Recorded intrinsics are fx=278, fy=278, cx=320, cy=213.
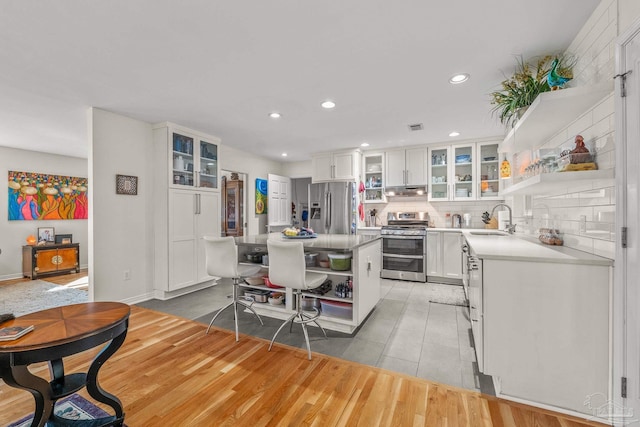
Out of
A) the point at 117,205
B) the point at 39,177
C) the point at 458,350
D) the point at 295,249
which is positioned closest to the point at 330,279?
the point at 295,249

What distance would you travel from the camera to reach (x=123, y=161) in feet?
11.5

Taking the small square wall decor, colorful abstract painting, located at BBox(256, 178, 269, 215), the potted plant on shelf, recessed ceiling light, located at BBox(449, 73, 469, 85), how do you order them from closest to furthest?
1. the potted plant on shelf
2. recessed ceiling light, located at BBox(449, 73, 469, 85)
3. the small square wall decor
4. colorful abstract painting, located at BBox(256, 178, 269, 215)

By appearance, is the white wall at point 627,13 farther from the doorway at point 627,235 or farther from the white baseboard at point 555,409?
the white baseboard at point 555,409

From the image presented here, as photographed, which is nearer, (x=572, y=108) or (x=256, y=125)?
(x=572, y=108)

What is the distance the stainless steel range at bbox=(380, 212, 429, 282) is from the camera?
457cm

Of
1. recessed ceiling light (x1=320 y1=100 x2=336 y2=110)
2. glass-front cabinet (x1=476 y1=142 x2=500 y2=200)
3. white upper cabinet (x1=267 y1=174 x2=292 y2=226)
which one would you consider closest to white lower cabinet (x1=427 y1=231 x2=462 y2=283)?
glass-front cabinet (x1=476 y1=142 x2=500 y2=200)

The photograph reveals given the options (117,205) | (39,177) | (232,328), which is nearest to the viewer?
(232,328)

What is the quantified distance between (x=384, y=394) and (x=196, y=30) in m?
2.69

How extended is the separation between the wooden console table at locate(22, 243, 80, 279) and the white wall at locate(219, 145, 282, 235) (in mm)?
3400

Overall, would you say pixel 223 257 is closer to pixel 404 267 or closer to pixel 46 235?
pixel 404 267

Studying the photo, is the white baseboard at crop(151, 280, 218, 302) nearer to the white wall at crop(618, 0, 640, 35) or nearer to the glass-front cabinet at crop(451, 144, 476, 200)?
the glass-front cabinet at crop(451, 144, 476, 200)

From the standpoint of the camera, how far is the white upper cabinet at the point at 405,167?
4.98m

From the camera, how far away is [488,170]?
4668 mm

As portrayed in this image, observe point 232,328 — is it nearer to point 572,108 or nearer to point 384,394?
point 384,394
